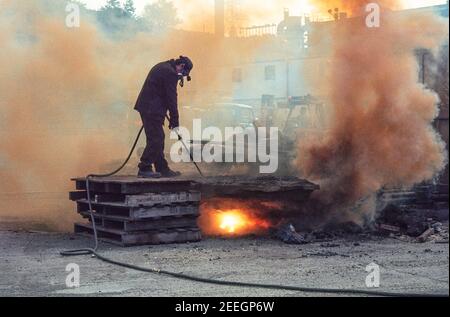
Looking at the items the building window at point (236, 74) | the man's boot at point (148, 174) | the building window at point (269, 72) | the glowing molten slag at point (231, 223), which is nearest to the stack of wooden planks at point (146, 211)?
the man's boot at point (148, 174)

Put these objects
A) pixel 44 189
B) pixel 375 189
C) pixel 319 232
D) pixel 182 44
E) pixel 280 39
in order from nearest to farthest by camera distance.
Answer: pixel 319 232 < pixel 375 189 < pixel 44 189 < pixel 182 44 < pixel 280 39

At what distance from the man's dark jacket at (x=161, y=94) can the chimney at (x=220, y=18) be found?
911 centimetres

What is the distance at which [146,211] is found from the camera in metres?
8.73

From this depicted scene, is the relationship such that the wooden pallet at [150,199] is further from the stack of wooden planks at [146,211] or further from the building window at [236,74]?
the building window at [236,74]

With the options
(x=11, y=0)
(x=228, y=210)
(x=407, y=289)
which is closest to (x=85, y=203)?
(x=228, y=210)

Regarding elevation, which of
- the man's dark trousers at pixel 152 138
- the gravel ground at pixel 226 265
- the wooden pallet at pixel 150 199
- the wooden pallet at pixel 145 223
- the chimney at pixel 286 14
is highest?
the chimney at pixel 286 14

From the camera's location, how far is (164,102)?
9648 millimetres

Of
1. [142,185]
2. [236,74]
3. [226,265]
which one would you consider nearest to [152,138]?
[142,185]

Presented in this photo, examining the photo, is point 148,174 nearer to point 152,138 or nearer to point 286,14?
point 152,138

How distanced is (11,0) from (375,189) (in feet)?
31.2

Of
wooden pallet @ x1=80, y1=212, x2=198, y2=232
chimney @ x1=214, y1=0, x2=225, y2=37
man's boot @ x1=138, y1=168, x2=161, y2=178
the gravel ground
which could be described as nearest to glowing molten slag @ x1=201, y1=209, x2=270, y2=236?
the gravel ground

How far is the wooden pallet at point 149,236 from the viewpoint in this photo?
8.71 m

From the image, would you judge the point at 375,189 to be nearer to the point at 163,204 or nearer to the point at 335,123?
the point at 335,123

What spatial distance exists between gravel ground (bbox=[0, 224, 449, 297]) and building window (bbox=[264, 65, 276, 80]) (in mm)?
17959
